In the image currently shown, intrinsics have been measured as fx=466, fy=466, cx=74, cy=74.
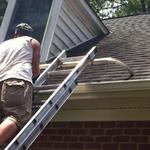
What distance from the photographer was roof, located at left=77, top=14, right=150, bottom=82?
600cm

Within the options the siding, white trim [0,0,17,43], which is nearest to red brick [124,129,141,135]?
the siding

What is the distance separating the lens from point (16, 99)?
4.12 meters

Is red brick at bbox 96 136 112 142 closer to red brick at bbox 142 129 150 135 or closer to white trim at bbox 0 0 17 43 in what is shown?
red brick at bbox 142 129 150 135

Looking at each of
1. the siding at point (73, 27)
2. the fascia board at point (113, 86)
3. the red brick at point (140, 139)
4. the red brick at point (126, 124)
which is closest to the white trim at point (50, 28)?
the siding at point (73, 27)

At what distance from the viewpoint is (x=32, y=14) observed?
8203 mm

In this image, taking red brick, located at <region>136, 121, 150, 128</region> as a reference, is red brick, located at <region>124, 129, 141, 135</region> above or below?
below

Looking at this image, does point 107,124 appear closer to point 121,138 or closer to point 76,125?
point 121,138

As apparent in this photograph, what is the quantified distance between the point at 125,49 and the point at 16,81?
3719 millimetres

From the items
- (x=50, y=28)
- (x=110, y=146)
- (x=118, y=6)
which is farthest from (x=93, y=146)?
(x=118, y=6)

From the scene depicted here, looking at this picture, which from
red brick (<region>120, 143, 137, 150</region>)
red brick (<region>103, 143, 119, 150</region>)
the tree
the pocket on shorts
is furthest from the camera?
the tree

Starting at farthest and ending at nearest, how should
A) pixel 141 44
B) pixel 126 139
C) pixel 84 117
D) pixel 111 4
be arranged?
pixel 111 4 → pixel 141 44 → pixel 84 117 → pixel 126 139

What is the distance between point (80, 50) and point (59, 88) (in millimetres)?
4172

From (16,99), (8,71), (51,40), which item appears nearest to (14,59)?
(8,71)

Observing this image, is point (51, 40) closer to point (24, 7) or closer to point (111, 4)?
point (24, 7)
